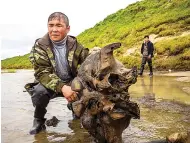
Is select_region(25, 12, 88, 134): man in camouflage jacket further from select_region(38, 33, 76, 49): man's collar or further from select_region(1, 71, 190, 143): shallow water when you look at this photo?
select_region(1, 71, 190, 143): shallow water

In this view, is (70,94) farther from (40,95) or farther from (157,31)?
(157,31)

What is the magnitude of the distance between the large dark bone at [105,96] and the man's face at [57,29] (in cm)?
74

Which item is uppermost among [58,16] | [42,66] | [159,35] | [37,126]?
[159,35]

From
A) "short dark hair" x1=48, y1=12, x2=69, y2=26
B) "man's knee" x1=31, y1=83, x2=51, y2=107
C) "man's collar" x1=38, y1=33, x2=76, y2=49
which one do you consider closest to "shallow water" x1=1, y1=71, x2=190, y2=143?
"man's knee" x1=31, y1=83, x2=51, y2=107

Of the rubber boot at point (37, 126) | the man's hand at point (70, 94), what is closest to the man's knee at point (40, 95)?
the rubber boot at point (37, 126)

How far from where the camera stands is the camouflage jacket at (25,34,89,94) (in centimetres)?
428

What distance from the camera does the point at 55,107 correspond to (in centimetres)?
725

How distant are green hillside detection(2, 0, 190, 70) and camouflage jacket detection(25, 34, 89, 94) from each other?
1630 cm

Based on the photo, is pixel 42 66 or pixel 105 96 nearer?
pixel 105 96

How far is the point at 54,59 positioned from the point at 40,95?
0.58 metres

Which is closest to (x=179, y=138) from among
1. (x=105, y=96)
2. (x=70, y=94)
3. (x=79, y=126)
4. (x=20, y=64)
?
(x=105, y=96)

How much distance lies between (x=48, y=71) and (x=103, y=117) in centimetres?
118

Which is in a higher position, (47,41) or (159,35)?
(159,35)

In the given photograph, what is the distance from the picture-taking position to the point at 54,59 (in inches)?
180
